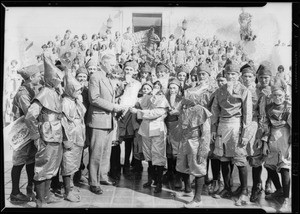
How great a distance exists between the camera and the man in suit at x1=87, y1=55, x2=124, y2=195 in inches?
186

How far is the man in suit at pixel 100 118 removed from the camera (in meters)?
4.72

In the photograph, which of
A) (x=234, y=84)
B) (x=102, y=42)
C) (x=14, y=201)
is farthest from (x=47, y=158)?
(x=234, y=84)

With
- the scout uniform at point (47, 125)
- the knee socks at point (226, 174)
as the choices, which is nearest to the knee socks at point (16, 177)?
the scout uniform at point (47, 125)

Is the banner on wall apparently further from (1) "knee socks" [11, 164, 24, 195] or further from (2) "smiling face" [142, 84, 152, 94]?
(1) "knee socks" [11, 164, 24, 195]

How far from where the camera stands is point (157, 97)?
4.76 m

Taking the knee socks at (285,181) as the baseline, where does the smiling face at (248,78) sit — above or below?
above

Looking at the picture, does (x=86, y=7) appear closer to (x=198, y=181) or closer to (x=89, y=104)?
(x=89, y=104)

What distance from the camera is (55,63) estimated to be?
4.74 meters

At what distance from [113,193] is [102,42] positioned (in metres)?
1.93

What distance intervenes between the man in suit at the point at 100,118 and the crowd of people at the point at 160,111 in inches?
0.5

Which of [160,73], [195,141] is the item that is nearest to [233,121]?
[195,141]

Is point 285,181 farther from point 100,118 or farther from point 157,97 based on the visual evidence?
point 100,118

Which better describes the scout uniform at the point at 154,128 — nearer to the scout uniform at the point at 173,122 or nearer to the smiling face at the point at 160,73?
the scout uniform at the point at 173,122

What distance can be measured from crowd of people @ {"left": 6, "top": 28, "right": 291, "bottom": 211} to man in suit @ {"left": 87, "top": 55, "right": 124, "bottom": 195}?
1cm
